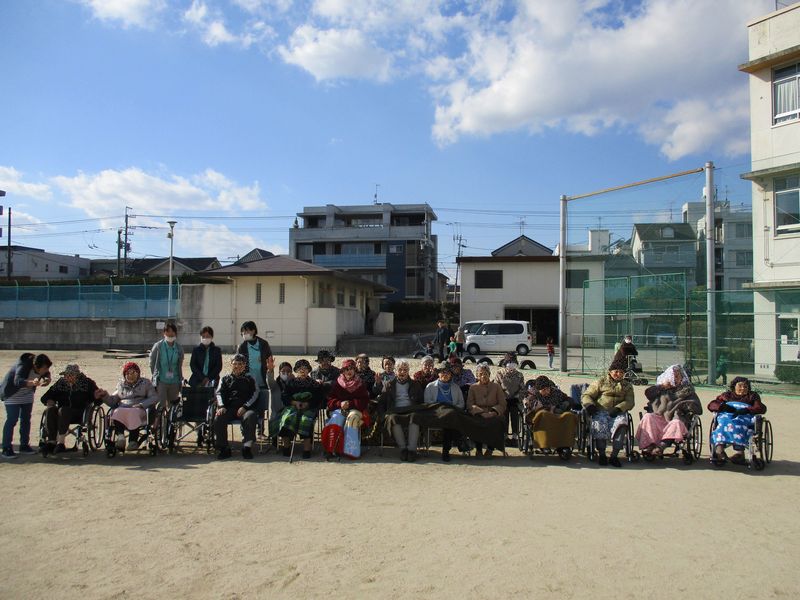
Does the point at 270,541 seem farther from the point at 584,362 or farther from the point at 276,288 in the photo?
the point at 276,288

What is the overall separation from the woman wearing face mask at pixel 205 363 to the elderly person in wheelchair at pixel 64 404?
1.10 metres

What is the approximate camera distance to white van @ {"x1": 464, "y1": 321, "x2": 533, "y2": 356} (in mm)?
24688

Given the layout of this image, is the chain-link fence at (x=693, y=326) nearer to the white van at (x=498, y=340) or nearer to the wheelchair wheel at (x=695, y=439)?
the white van at (x=498, y=340)

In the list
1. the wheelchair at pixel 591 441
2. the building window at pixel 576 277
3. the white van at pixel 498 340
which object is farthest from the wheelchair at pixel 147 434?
the white van at pixel 498 340

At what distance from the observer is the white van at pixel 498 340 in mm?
24688

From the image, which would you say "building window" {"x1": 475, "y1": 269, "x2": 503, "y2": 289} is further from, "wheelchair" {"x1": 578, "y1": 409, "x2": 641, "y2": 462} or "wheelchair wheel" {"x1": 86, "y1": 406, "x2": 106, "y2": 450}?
"wheelchair wheel" {"x1": 86, "y1": 406, "x2": 106, "y2": 450}

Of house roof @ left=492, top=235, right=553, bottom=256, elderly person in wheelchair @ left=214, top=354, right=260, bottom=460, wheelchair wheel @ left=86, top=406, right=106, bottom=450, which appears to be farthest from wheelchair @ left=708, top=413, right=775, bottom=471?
house roof @ left=492, top=235, right=553, bottom=256

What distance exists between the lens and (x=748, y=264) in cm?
1642

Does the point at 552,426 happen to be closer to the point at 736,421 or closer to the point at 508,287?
the point at 736,421

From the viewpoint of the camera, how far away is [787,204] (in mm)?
15422

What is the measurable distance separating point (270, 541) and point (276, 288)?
21299 mm

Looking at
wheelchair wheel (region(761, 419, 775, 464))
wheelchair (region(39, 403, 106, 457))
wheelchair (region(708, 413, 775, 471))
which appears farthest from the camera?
wheelchair (region(39, 403, 106, 457))

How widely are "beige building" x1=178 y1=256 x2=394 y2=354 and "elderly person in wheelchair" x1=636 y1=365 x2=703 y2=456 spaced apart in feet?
60.1

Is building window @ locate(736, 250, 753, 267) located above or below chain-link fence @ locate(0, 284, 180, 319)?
above
